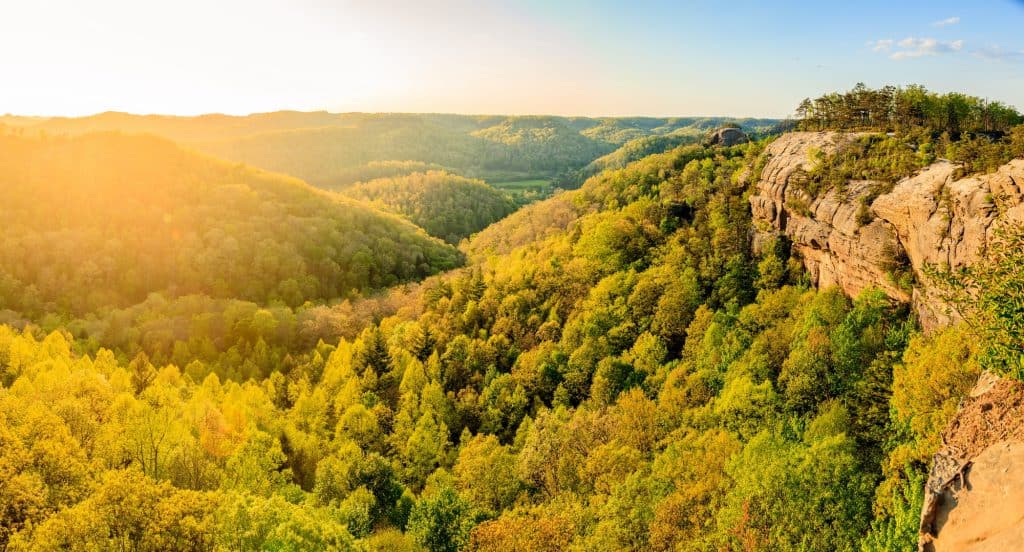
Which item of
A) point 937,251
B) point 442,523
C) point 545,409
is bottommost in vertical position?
Result: point 545,409

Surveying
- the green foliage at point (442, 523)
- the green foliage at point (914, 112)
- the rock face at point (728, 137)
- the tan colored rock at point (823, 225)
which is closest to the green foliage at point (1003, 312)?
the tan colored rock at point (823, 225)

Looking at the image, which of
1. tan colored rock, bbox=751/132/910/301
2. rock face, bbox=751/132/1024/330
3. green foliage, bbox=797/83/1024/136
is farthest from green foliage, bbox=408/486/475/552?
green foliage, bbox=797/83/1024/136

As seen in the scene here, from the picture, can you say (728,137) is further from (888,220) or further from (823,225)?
(888,220)

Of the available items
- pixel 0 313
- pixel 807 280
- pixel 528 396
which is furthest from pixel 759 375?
pixel 0 313

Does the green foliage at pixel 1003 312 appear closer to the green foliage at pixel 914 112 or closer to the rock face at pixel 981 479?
the rock face at pixel 981 479

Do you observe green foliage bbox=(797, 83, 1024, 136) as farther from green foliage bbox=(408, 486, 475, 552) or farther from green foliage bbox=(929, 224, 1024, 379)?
green foliage bbox=(408, 486, 475, 552)

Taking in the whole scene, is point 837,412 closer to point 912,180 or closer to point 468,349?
point 912,180

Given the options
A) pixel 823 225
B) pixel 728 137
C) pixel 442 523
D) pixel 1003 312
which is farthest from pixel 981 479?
pixel 728 137
